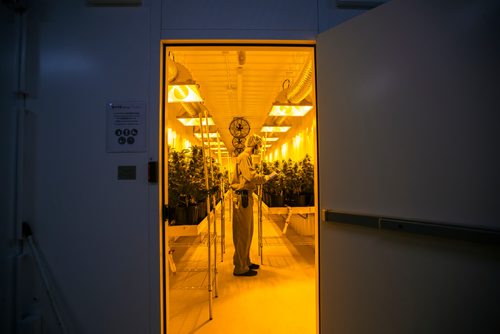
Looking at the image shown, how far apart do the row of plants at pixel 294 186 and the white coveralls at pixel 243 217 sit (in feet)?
2.39

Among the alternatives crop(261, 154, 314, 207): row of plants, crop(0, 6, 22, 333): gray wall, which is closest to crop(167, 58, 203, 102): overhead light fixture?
crop(0, 6, 22, 333): gray wall

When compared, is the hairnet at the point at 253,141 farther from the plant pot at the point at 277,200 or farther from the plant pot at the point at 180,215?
the plant pot at the point at 180,215

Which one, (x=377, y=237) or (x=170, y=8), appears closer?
(x=377, y=237)

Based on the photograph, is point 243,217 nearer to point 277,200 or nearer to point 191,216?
point 277,200

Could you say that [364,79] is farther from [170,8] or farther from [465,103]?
[170,8]

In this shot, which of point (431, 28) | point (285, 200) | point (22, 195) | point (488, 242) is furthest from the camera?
point (285, 200)

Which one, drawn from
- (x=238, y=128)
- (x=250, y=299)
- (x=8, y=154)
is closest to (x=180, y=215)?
(x=250, y=299)

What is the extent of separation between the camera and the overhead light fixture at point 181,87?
2.10 metres

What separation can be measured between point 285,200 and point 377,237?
2489mm

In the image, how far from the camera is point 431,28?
3.46 feet

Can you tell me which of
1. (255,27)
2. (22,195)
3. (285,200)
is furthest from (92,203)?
(285,200)

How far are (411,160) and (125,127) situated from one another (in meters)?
1.66

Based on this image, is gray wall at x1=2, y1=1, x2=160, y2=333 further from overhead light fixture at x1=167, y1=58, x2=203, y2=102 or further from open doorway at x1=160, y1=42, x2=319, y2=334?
overhead light fixture at x1=167, y1=58, x2=203, y2=102

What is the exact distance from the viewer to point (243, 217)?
3104mm
